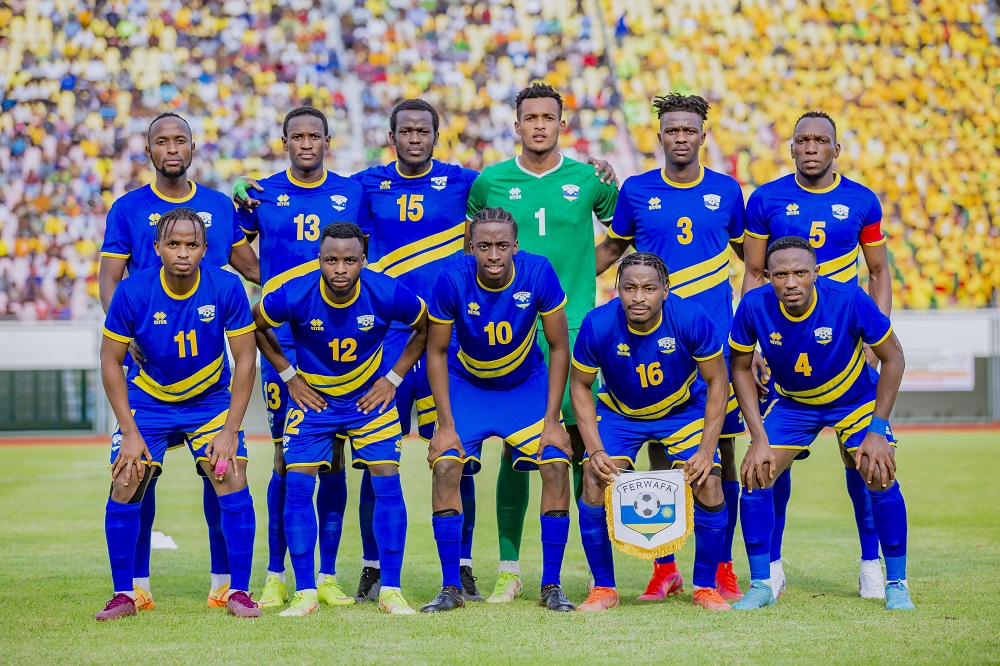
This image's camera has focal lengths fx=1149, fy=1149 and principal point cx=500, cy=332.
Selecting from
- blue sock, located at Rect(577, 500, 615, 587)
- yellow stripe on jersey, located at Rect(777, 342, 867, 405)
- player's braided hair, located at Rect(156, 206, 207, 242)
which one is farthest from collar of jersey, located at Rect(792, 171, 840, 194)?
player's braided hair, located at Rect(156, 206, 207, 242)

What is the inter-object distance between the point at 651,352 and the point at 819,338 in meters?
0.79

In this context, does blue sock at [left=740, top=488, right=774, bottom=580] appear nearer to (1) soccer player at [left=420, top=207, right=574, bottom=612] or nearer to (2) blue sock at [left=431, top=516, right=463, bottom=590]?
(1) soccer player at [left=420, top=207, right=574, bottom=612]

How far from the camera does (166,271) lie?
17.4 feet

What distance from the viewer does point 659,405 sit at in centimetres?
543

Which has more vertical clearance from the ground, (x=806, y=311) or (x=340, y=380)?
(x=806, y=311)

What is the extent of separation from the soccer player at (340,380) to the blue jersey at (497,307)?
172mm

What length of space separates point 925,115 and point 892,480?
15200 millimetres

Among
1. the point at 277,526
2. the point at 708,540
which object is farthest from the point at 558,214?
the point at 277,526

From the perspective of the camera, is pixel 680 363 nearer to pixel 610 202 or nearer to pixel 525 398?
pixel 525 398

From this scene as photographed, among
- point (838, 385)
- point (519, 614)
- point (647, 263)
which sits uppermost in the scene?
point (647, 263)

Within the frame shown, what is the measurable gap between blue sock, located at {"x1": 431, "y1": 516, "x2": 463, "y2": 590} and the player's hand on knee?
0.60 metres

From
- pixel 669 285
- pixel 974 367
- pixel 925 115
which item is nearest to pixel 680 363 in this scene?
pixel 669 285

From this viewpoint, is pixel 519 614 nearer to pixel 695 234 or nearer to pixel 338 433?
pixel 338 433

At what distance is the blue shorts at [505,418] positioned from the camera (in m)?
5.46
